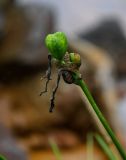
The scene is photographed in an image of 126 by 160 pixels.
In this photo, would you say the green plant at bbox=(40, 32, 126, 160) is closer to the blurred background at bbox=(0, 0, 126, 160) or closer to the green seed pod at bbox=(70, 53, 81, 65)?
the green seed pod at bbox=(70, 53, 81, 65)

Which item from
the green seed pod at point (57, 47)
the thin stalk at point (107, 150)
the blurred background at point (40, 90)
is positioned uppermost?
the blurred background at point (40, 90)

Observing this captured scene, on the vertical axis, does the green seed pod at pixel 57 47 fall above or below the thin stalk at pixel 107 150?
above

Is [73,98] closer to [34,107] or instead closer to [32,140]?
[34,107]

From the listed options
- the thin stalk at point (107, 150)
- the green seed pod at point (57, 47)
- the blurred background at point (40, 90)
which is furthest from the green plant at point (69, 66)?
the blurred background at point (40, 90)

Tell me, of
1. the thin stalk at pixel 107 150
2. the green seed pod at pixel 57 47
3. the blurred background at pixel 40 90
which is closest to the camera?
the green seed pod at pixel 57 47

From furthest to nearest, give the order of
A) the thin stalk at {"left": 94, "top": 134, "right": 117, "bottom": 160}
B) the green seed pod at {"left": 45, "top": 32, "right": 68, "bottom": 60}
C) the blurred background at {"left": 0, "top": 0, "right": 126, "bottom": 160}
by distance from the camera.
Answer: the blurred background at {"left": 0, "top": 0, "right": 126, "bottom": 160} → the thin stalk at {"left": 94, "top": 134, "right": 117, "bottom": 160} → the green seed pod at {"left": 45, "top": 32, "right": 68, "bottom": 60}

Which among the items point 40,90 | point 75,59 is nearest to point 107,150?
point 75,59

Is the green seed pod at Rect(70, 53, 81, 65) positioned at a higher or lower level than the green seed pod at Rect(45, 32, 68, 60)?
lower

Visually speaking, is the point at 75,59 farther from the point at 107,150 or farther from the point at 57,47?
the point at 107,150

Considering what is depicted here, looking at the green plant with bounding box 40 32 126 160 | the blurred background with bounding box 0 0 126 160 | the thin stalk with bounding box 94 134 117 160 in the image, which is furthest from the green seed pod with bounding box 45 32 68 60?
the blurred background with bounding box 0 0 126 160

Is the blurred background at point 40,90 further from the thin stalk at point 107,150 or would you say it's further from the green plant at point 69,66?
the green plant at point 69,66

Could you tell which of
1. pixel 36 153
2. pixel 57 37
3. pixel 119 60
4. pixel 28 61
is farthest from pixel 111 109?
pixel 57 37
